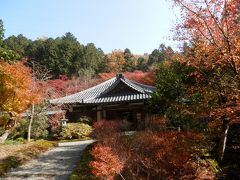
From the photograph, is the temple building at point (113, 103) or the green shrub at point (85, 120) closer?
the temple building at point (113, 103)

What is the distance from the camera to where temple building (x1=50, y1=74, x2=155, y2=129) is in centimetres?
2286

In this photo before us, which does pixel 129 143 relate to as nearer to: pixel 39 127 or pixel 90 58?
pixel 39 127

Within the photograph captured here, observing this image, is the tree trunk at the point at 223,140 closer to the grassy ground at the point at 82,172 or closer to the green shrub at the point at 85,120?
the grassy ground at the point at 82,172

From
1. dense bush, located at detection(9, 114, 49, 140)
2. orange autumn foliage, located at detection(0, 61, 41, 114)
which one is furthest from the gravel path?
dense bush, located at detection(9, 114, 49, 140)

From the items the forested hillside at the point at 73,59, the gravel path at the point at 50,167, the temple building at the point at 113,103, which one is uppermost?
the forested hillside at the point at 73,59

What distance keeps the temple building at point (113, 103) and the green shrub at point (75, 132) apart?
140cm

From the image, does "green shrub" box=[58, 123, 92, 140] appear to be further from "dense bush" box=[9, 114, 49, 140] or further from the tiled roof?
"dense bush" box=[9, 114, 49, 140]

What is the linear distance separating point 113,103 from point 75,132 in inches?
135

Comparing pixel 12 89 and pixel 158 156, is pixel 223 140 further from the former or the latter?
pixel 12 89

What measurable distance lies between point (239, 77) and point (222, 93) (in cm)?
251

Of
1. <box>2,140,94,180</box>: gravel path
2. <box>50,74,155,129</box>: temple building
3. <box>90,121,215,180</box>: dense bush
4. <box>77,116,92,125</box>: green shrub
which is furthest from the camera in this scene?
<box>77,116,92,125</box>: green shrub

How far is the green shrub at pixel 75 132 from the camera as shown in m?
22.6

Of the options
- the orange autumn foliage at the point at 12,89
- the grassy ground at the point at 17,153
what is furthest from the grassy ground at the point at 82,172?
the orange autumn foliage at the point at 12,89

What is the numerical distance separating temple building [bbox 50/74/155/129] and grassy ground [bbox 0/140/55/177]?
583 centimetres
